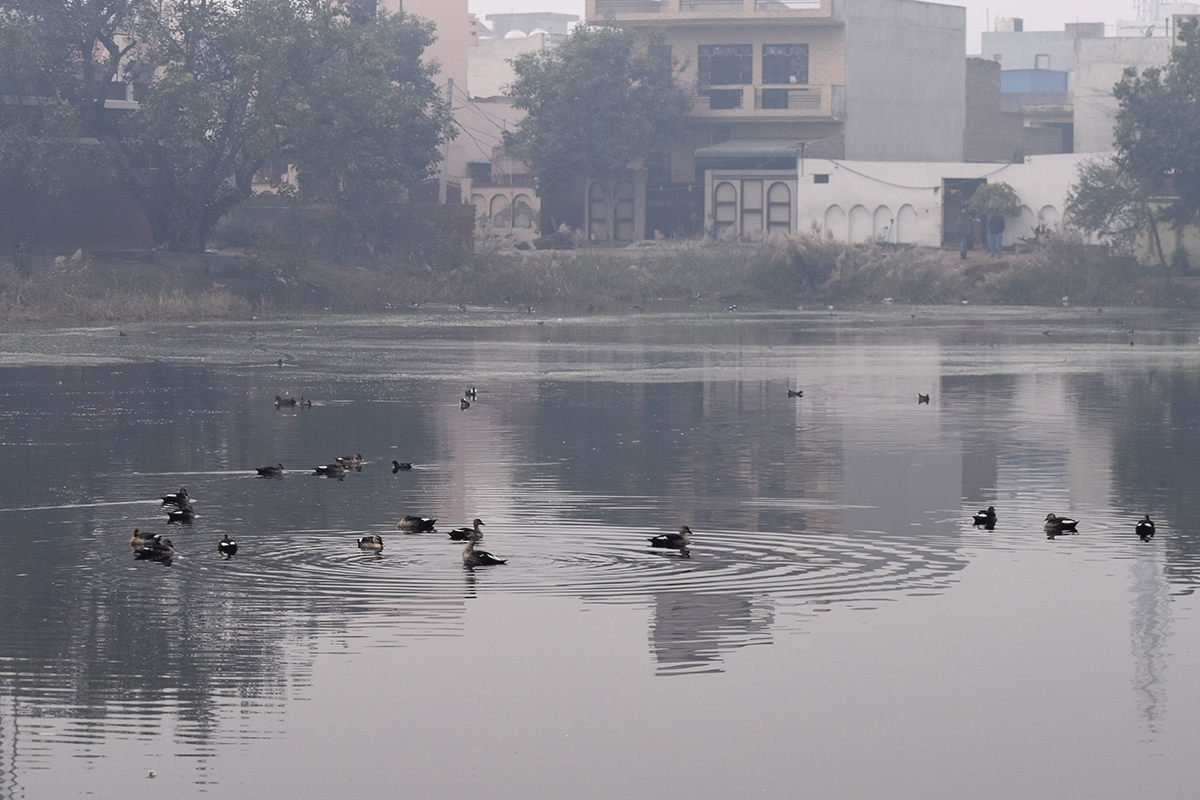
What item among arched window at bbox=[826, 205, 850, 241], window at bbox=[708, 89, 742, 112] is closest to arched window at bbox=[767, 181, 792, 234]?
arched window at bbox=[826, 205, 850, 241]

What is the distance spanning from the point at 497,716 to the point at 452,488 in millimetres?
9546

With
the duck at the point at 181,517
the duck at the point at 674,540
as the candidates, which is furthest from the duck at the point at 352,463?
the duck at the point at 674,540

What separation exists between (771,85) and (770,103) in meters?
0.78

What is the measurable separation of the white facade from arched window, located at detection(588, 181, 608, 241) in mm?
5466

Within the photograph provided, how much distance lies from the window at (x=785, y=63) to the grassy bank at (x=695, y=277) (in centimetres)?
1006

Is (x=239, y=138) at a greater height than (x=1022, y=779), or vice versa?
(x=239, y=138)

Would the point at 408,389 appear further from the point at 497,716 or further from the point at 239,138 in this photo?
the point at 239,138

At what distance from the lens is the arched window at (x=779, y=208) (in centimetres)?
8544

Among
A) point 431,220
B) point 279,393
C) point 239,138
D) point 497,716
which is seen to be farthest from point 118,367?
point 431,220

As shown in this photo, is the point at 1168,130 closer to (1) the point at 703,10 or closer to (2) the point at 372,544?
(1) the point at 703,10

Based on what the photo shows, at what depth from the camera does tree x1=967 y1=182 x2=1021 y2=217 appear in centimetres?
7938

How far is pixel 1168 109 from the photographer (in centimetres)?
6806

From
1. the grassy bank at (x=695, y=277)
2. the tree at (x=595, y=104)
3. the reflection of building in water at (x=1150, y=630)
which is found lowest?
the reflection of building in water at (x=1150, y=630)

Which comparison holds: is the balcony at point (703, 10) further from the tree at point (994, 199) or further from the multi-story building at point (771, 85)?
the tree at point (994, 199)
